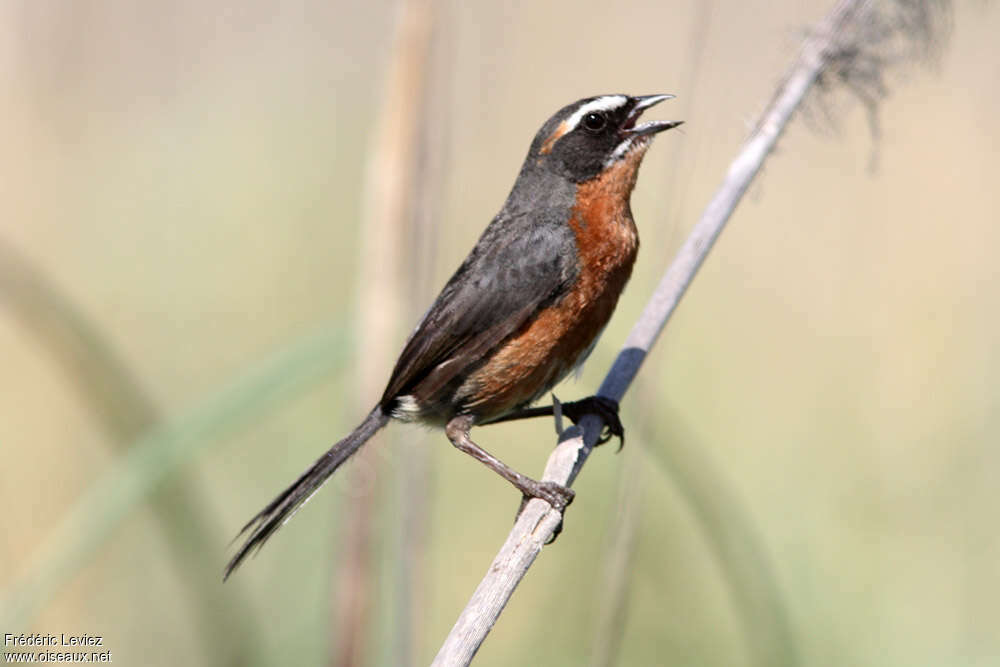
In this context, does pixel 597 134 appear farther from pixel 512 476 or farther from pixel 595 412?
pixel 512 476

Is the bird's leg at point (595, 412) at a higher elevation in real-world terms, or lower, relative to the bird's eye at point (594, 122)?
lower

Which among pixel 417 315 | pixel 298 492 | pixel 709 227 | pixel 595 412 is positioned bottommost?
pixel 298 492

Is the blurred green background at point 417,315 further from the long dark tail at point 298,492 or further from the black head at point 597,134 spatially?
the black head at point 597,134

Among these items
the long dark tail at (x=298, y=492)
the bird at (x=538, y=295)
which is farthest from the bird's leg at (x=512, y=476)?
the long dark tail at (x=298, y=492)

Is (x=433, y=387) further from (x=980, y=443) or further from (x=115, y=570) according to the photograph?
(x=980, y=443)

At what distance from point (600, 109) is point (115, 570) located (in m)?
2.85

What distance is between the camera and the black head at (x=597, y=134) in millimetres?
3844

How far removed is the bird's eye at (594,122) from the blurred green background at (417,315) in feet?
1.13

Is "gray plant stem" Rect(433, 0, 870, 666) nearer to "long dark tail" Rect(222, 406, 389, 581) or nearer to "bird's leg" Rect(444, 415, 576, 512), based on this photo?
"bird's leg" Rect(444, 415, 576, 512)

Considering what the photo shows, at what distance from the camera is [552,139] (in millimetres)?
3977

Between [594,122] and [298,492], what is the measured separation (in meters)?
1.59

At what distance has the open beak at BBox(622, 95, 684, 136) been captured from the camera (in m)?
3.71

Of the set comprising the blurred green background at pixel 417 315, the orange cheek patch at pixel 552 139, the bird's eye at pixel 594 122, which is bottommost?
the blurred green background at pixel 417 315

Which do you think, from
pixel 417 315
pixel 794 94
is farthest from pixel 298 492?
pixel 794 94
